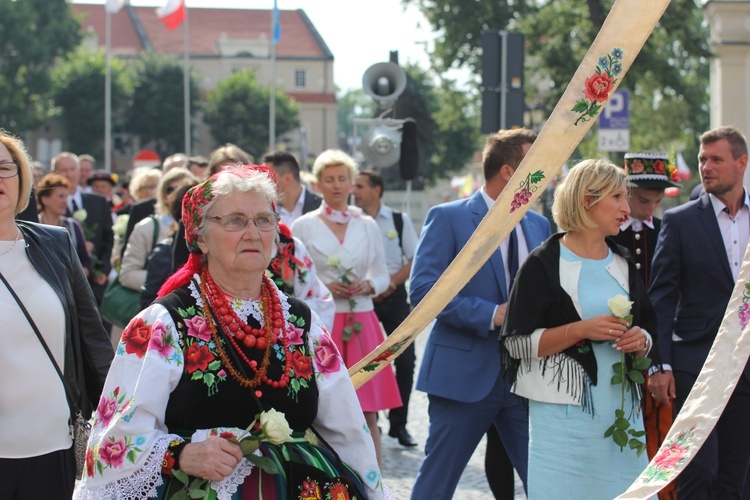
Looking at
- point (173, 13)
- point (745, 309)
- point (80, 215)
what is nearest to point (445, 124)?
point (173, 13)

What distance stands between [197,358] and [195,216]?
0.49m

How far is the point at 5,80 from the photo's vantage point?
74.6 meters

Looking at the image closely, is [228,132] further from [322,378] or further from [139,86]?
[322,378]

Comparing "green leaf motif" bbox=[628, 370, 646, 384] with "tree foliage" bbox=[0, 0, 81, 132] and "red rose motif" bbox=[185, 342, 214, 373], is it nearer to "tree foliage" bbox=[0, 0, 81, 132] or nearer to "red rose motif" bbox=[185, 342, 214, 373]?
"red rose motif" bbox=[185, 342, 214, 373]

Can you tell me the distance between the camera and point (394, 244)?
10.1 m

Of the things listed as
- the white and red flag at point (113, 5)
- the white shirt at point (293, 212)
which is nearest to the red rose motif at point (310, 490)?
the white shirt at point (293, 212)

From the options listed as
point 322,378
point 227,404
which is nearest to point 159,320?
point 227,404

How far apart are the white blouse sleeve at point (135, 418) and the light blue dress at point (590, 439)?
2129 millimetres

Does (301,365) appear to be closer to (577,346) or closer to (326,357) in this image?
(326,357)

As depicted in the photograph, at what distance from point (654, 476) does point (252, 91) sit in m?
83.1

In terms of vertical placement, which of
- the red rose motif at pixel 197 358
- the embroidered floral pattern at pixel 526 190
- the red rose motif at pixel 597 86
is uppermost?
the red rose motif at pixel 597 86

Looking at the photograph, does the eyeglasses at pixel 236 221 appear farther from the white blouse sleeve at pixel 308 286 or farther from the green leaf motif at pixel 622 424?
the white blouse sleeve at pixel 308 286

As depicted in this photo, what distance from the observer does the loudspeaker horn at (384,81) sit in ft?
51.2

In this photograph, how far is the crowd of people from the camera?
3.58 meters
